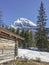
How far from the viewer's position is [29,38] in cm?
Answer: 6006

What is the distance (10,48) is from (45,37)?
117 feet

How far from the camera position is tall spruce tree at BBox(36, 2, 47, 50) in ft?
176

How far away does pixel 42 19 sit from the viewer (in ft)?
194

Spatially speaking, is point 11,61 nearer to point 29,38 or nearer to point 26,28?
point 29,38

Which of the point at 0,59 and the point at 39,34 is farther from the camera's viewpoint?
the point at 39,34

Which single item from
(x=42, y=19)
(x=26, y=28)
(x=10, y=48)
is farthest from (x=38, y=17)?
(x=10, y=48)

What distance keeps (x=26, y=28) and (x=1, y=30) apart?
47878mm

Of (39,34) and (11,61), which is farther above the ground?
(39,34)

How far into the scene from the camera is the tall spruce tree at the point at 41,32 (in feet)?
176

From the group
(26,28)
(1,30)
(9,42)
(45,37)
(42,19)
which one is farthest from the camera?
(26,28)

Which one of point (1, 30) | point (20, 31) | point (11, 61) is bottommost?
point (11, 61)

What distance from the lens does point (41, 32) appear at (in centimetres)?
5506

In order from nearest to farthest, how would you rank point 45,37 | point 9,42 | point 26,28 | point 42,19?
1. point 9,42
2. point 45,37
3. point 42,19
4. point 26,28

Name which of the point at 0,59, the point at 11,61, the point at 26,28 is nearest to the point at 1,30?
the point at 0,59
